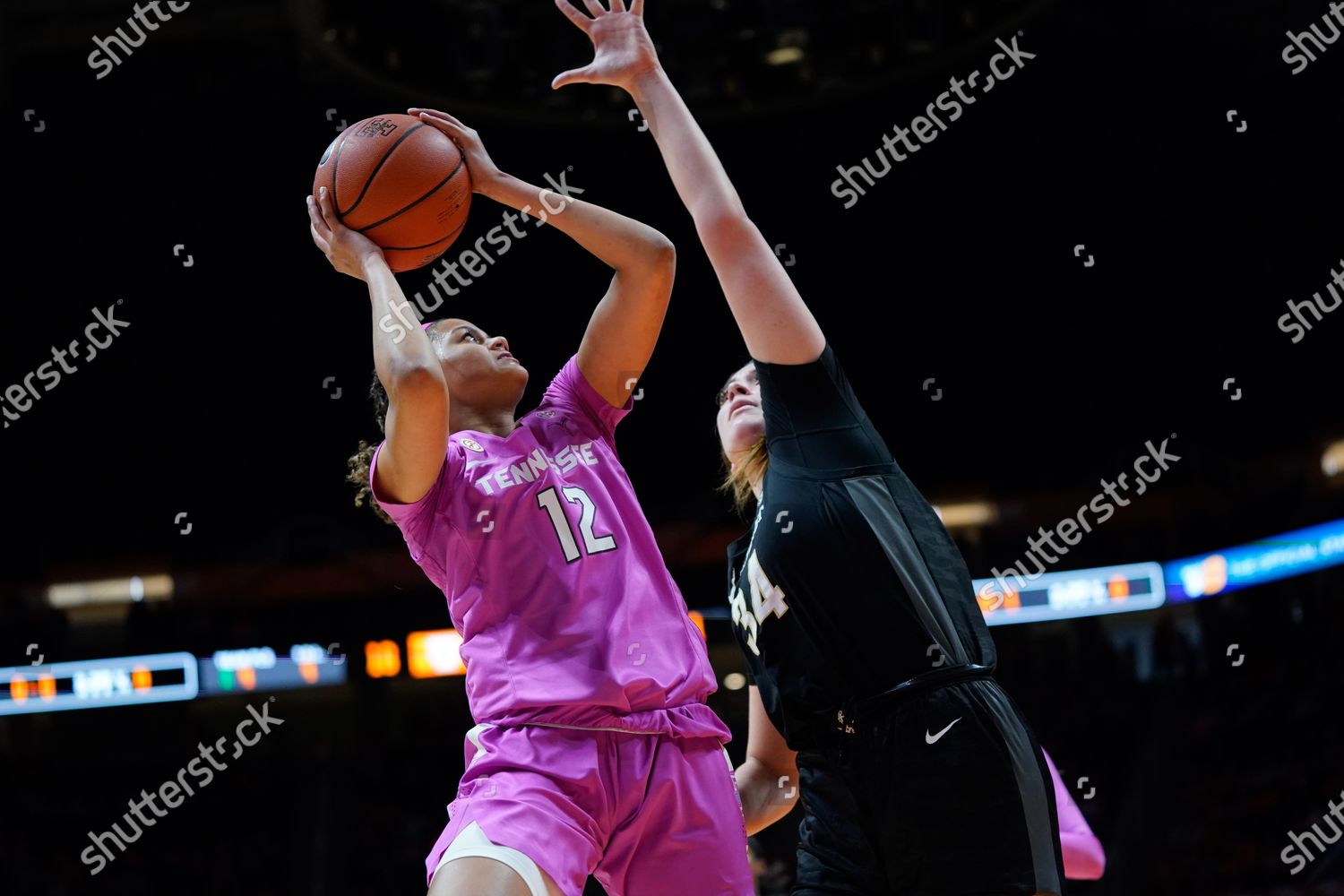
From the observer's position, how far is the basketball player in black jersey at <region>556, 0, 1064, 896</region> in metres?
2.35

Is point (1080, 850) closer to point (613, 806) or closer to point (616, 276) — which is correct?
point (613, 806)

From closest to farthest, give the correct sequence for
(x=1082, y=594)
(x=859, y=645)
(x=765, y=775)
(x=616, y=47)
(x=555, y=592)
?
(x=859, y=645), (x=555, y=592), (x=616, y=47), (x=765, y=775), (x=1082, y=594)

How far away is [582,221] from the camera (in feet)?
10.2

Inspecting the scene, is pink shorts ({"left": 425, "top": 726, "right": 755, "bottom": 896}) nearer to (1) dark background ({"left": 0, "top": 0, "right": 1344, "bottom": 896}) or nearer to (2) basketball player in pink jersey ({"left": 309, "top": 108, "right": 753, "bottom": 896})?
(2) basketball player in pink jersey ({"left": 309, "top": 108, "right": 753, "bottom": 896})

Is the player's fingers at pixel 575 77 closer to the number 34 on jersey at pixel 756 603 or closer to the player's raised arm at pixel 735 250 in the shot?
the player's raised arm at pixel 735 250

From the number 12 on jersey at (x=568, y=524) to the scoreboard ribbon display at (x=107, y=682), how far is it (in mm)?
12871

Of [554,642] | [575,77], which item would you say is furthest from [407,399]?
[575,77]

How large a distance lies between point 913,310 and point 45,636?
437 inches

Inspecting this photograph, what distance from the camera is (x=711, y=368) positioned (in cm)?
1554

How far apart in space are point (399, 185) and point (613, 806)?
1.61 metres

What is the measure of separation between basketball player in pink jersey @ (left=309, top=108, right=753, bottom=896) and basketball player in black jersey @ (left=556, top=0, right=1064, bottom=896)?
0.23 meters

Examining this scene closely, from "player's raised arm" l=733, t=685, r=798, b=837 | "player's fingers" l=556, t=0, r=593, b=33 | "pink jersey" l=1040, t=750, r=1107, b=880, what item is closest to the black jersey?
"player's raised arm" l=733, t=685, r=798, b=837

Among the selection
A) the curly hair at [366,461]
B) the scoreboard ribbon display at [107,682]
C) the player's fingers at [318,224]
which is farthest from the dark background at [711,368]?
the player's fingers at [318,224]

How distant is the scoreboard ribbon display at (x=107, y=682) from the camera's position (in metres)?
14.3
